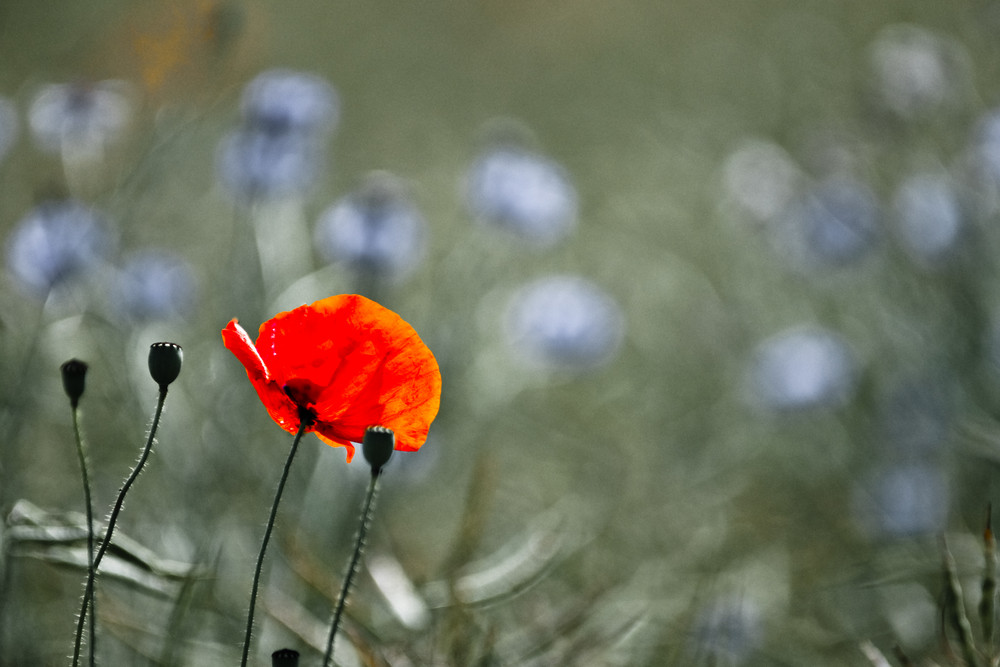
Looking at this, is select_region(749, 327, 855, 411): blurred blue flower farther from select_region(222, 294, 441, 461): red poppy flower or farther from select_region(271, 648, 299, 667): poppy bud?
select_region(271, 648, 299, 667): poppy bud

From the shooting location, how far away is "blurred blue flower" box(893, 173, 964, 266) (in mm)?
1462

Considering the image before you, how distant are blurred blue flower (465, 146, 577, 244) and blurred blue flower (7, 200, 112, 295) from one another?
2.29 ft

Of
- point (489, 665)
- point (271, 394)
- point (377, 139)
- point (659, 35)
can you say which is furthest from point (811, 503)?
point (659, 35)

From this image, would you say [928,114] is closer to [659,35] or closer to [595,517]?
[595,517]

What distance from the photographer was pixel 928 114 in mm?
1632

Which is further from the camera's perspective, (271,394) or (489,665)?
(489,665)

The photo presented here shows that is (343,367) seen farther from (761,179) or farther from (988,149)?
(761,179)

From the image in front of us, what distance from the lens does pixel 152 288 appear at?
4.63 ft

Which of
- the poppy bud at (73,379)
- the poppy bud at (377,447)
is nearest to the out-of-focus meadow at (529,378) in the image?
the poppy bud at (73,379)

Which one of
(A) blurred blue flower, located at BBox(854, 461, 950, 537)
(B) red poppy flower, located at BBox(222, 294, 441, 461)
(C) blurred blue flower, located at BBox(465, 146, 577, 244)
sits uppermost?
(C) blurred blue flower, located at BBox(465, 146, 577, 244)

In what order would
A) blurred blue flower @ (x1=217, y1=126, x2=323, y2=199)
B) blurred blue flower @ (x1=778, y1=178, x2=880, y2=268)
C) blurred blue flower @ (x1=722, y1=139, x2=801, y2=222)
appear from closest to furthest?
blurred blue flower @ (x1=217, y1=126, x2=323, y2=199) < blurred blue flower @ (x1=778, y1=178, x2=880, y2=268) < blurred blue flower @ (x1=722, y1=139, x2=801, y2=222)

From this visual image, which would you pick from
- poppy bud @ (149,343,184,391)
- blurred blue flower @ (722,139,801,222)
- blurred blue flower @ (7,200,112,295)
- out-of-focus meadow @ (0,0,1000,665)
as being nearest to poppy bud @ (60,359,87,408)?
poppy bud @ (149,343,184,391)

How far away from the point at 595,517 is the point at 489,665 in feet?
2.31

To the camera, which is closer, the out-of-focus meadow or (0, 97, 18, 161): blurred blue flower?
the out-of-focus meadow
